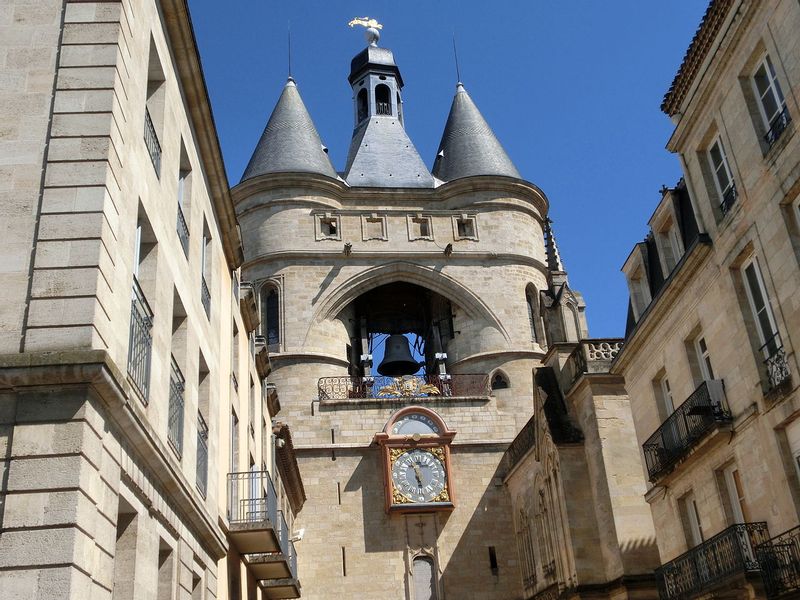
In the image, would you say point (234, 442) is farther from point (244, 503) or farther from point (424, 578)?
point (424, 578)

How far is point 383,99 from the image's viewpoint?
38.8 meters

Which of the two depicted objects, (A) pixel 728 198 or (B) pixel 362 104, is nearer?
(A) pixel 728 198

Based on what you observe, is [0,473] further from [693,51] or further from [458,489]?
[458,489]

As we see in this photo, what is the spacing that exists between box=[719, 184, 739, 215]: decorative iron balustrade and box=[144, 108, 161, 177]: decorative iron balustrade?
687cm

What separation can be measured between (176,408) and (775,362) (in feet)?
22.0

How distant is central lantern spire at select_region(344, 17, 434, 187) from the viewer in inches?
1283

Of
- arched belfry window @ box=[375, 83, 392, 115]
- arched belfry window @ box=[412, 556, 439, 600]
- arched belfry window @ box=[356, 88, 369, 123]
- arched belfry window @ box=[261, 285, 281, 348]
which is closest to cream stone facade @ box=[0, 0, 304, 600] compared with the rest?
arched belfry window @ box=[412, 556, 439, 600]

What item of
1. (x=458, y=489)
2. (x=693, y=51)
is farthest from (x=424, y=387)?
(x=693, y=51)

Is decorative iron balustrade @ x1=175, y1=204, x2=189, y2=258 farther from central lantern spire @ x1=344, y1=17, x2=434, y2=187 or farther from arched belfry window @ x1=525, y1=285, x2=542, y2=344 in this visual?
central lantern spire @ x1=344, y1=17, x2=434, y2=187

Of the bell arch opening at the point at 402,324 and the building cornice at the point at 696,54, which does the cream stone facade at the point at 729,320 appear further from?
the bell arch opening at the point at 402,324

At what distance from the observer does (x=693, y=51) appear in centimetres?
1213

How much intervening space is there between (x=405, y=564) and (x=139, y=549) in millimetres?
17015

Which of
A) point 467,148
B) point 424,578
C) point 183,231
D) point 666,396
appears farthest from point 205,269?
point 467,148

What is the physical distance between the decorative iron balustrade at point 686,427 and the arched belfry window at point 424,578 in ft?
38.0
